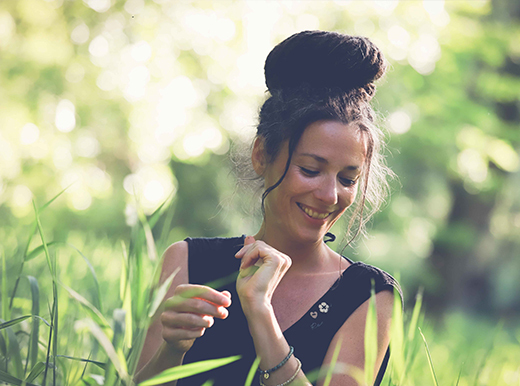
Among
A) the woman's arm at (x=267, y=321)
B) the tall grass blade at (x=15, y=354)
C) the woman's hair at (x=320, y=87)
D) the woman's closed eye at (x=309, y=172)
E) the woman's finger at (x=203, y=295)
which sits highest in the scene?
the woman's hair at (x=320, y=87)

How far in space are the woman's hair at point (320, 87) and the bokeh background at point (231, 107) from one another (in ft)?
15.4

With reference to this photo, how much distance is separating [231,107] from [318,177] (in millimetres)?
8733

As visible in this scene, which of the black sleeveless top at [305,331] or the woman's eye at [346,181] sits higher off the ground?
the woman's eye at [346,181]

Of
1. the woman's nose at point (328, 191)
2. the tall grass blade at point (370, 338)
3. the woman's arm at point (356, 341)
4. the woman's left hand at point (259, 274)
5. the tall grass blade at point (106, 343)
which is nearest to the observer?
the tall grass blade at point (106, 343)

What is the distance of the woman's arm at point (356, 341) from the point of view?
1.47 metres

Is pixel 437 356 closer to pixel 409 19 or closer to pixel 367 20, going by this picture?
pixel 409 19

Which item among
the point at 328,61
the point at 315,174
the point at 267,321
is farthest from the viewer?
the point at 328,61

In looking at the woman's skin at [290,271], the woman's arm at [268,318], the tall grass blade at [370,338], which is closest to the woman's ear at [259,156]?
the woman's skin at [290,271]

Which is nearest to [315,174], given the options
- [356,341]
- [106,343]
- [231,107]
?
[356,341]

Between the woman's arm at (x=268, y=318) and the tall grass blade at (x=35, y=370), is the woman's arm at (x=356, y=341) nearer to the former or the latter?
the woman's arm at (x=268, y=318)

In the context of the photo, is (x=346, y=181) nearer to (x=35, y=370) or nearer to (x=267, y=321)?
(x=267, y=321)

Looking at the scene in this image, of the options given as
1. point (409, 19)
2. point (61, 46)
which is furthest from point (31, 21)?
point (409, 19)

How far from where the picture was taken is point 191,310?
126 centimetres

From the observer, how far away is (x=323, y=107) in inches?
69.4
